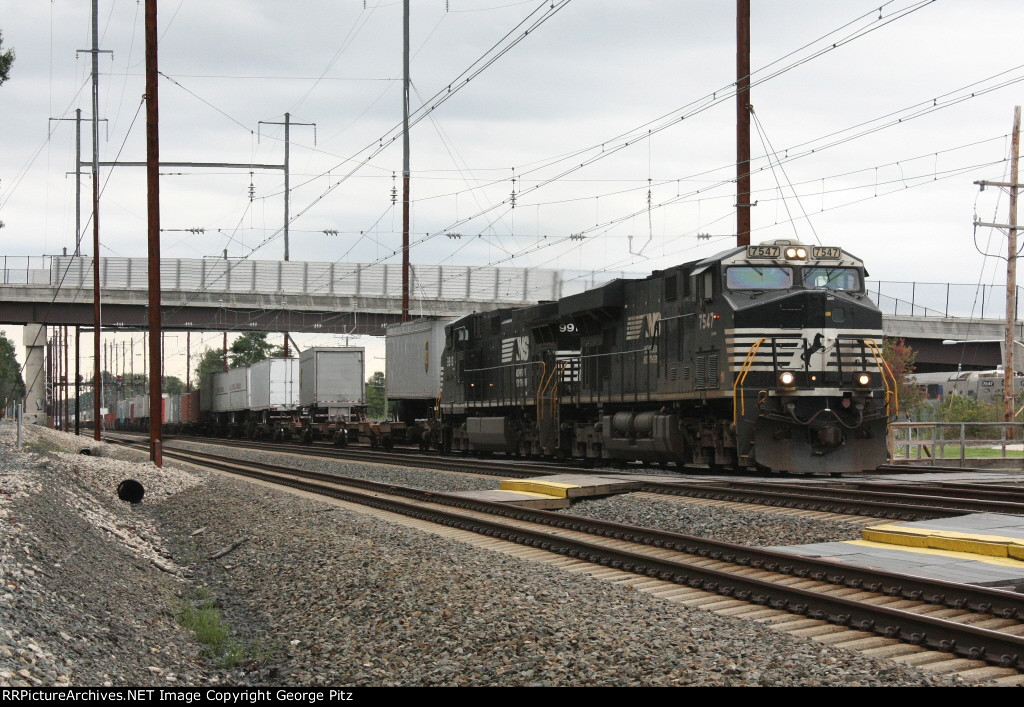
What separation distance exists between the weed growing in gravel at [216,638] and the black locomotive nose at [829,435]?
11163 mm

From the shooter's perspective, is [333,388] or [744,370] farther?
[333,388]

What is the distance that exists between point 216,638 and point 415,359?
98.3 feet

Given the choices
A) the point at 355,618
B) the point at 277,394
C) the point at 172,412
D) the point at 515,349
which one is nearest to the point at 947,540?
the point at 355,618

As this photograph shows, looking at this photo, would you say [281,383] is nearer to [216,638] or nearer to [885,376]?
[885,376]

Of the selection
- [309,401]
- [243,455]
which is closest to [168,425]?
[309,401]

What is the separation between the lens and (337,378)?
156 feet

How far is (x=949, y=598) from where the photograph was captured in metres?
7.73

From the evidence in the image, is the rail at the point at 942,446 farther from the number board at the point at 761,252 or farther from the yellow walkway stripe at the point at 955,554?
the yellow walkway stripe at the point at 955,554

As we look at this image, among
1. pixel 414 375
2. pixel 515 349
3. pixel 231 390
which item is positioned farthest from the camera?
pixel 231 390

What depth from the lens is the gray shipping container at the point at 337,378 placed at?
156 feet

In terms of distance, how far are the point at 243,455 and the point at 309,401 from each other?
1228 centimetres
